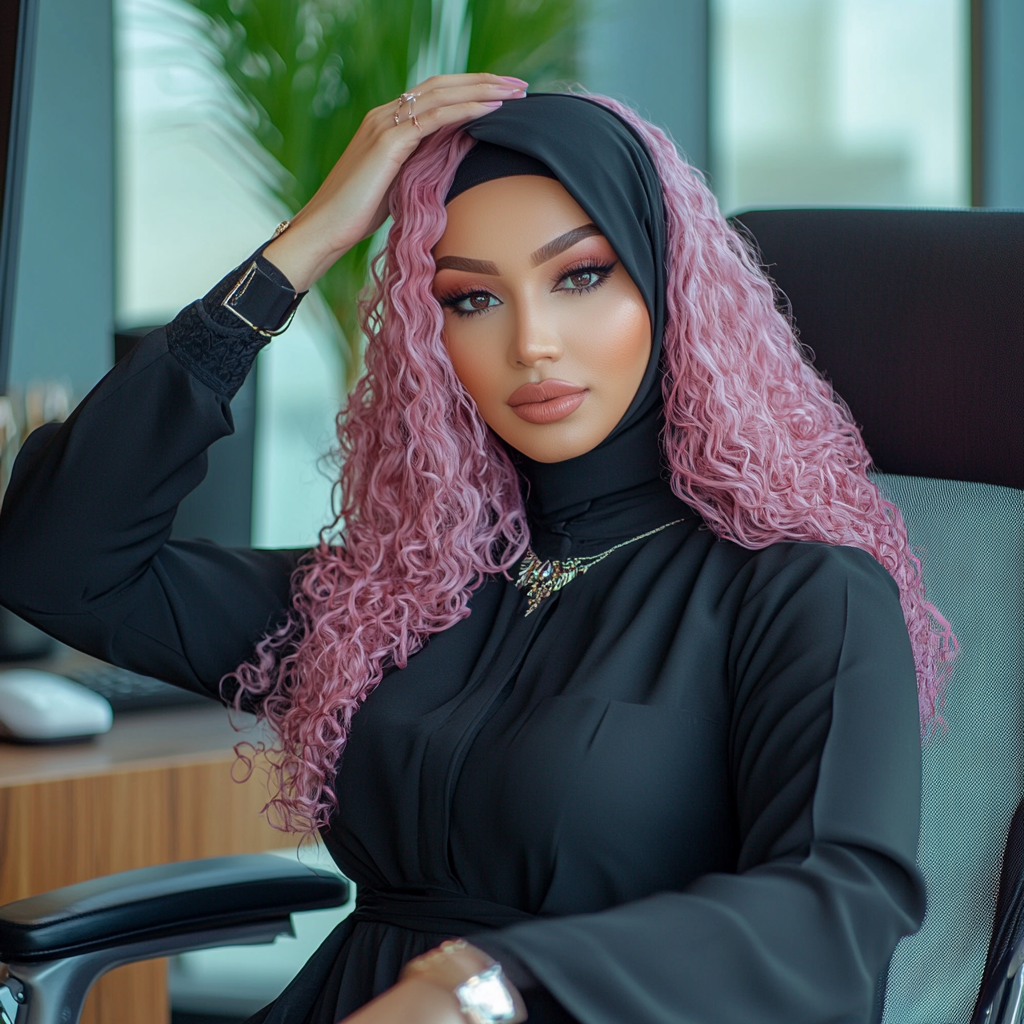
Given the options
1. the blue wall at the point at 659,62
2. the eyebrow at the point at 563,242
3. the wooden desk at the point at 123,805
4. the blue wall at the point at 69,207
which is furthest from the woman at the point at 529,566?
the blue wall at the point at 659,62

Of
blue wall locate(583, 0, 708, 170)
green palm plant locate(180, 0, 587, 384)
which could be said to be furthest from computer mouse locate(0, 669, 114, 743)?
blue wall locate(583, 0, 708, 170)

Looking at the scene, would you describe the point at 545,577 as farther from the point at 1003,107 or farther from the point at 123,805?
the point at 1003,107

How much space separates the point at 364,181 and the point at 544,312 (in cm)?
23

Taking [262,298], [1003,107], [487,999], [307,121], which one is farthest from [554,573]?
[1003,107]

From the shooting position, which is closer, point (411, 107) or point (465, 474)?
point (411, 107)

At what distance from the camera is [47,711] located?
1.39 metres

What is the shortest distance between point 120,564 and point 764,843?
2.20 feet

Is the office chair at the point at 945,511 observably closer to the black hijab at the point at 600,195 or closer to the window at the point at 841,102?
the black hijab at the point at 600,195

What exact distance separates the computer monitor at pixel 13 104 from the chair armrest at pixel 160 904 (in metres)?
0.78

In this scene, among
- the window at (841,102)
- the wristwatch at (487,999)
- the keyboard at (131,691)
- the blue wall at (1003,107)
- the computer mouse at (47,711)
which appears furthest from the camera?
the window at (841,102)

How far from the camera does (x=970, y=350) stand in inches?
47.4

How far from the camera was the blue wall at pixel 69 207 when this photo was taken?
7.70 ft

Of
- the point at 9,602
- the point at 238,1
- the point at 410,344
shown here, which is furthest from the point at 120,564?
the point at 238,1

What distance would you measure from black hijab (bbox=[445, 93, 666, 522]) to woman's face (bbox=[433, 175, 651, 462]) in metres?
0.01
